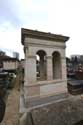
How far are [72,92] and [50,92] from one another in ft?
5.17

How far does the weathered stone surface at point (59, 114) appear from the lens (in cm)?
190

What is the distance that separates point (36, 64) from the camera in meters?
6.21

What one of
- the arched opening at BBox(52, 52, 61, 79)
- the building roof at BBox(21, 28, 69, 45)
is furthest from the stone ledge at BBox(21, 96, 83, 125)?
the arched opening at BBox(52, 52, 61, 79)

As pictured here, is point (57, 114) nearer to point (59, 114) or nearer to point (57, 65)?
point (59, 114)

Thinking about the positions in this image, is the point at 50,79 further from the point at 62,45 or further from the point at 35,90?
the point at 62,45

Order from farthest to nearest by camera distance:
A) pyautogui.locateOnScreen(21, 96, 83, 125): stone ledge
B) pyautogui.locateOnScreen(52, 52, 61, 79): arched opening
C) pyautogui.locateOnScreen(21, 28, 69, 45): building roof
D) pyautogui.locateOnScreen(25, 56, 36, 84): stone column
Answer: pyautogui.locateOnScreen(52, 52, 61, 79): arched opening, pyautogui.locateOnScreen(25, 56, 36, 84): stone column, pyautogui.locateOnScreen(21, 28, 69, 45): building roof, pyautogui.locateOnScreen(21, 96, 83, 125): stone ledge

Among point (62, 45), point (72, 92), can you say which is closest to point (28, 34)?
point (62, 45)

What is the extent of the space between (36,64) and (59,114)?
169 inches

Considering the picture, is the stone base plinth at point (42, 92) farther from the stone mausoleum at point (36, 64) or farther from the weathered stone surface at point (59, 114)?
the weathered stone surface at point (59, 114)

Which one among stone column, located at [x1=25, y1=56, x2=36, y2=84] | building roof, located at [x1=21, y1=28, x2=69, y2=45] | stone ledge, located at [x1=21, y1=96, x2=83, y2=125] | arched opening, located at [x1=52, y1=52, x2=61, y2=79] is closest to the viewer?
stone ledge, located at [x1=21, y1=96, x2=83, y2=125]

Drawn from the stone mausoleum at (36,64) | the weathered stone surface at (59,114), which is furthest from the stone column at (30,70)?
the weathered stone surface at (59,114)

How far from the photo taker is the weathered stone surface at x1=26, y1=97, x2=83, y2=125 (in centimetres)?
190

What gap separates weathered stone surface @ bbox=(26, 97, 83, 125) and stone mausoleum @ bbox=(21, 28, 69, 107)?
11.8ft

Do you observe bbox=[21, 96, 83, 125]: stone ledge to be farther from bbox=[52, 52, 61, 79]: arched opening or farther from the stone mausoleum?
bbox=[52, 52, 61, 79]: arched opening
